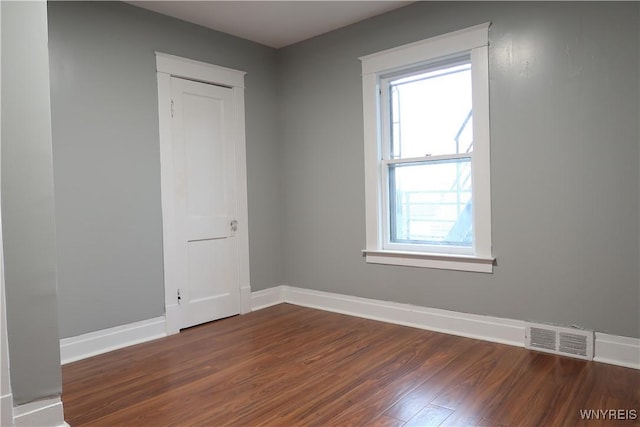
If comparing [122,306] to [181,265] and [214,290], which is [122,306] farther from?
[214,290]

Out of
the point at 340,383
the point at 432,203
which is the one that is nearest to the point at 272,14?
the point at 432,203

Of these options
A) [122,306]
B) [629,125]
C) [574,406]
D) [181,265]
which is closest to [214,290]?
[181,265]

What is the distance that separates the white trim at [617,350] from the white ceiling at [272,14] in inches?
A: 112

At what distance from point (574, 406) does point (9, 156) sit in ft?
9.76

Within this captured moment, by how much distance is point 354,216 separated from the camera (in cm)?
403

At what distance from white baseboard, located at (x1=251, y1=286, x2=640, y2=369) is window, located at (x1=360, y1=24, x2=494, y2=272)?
0.39 meters

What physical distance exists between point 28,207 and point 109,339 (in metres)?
1.57

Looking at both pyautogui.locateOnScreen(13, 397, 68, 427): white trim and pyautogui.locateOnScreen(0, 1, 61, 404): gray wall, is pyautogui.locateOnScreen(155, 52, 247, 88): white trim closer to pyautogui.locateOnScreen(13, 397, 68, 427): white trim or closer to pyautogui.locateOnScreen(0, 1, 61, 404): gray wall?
pyautogui.locateOnScreen(0, 1, 61, 404): gray wall

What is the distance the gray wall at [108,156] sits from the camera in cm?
305

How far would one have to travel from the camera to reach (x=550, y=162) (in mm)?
2934

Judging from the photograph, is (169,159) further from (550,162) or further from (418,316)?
(550,162)

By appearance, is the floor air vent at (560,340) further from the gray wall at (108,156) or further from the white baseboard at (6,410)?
the white baseboard at (6,410)

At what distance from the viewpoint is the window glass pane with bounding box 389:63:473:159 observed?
3.41m

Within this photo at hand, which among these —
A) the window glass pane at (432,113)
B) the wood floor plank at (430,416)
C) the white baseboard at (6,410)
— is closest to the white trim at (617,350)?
the wood floor plank at (430,416)
